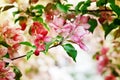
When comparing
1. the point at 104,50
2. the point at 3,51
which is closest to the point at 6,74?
the point at 3,51

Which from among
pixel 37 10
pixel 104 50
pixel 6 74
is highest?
pixel 37 10

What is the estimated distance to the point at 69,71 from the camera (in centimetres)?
403

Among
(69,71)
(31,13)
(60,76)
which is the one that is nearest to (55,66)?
(60,76)

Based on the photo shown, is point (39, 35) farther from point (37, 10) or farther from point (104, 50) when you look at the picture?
point (104, 50)

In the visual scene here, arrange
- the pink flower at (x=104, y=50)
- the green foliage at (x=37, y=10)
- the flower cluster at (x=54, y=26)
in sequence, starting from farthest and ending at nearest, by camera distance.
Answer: the pink flower at (x=104, y=50) < the green foliage at (x=37, y=10) < the flower cluster at (x=54, y=26)

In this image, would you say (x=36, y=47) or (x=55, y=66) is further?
(x=55, y=66)

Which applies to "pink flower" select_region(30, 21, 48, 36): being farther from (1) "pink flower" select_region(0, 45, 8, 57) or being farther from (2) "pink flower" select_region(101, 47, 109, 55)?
(2) "pink flower" select_region(101, 47, 109, 55)

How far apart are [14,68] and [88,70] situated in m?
3.01

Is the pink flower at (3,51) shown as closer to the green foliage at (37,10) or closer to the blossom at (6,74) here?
the blossom at (6,74)


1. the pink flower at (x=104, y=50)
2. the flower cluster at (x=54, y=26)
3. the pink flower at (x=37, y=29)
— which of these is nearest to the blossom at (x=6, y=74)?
the flower cluster at (x=54, y=26)

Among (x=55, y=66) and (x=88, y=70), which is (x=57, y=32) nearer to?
(x=55, y=66)

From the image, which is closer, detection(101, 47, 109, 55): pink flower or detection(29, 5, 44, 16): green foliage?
detection(29, 5, 44, 16): green foliage

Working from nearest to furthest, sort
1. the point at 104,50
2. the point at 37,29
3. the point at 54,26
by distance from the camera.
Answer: the point at 54,26 < the point at 37,29 < the point at 104,50

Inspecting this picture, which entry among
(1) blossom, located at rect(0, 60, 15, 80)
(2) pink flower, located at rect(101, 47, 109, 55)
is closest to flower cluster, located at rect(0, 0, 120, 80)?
(1) blossom, located at rect(0, 60, 15, 80)
